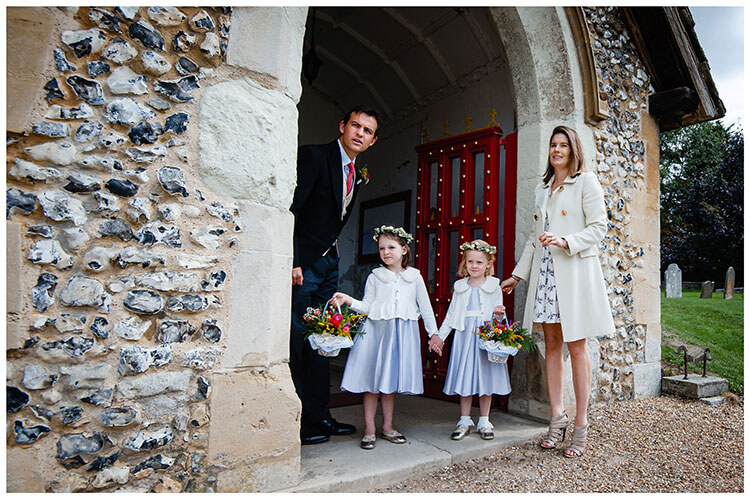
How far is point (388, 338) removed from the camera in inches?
122

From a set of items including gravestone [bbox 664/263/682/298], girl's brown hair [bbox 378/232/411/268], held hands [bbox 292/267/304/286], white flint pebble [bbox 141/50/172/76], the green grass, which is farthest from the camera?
gravestone [bbox 664/263/682/298]

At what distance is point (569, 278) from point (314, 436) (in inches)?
68.3

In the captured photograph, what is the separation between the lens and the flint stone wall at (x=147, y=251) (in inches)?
76.0

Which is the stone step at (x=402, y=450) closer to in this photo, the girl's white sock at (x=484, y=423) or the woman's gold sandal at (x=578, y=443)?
the girl's white sock at (x=484, y=423)

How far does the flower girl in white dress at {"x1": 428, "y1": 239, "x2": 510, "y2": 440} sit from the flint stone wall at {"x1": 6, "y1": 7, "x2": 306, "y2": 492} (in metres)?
1.22

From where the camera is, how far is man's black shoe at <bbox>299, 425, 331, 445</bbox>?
2969mm

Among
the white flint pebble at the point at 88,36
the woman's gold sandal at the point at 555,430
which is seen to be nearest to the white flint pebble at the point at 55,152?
the white flint pebble at the point at 88,36

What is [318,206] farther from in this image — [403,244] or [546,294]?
[546,294]

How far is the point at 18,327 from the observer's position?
1885mm

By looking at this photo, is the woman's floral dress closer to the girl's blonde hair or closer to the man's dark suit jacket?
the girl's blonde hair

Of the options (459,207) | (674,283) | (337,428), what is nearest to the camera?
(337,428)

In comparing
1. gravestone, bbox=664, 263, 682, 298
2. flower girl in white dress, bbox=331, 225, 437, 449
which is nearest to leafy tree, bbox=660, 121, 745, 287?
gravestone, bbox=664, 263, 682, 298

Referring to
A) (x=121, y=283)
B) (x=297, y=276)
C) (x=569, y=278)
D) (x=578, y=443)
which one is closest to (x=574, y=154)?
(x=569, y=278)

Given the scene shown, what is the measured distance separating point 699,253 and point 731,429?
546 inches
